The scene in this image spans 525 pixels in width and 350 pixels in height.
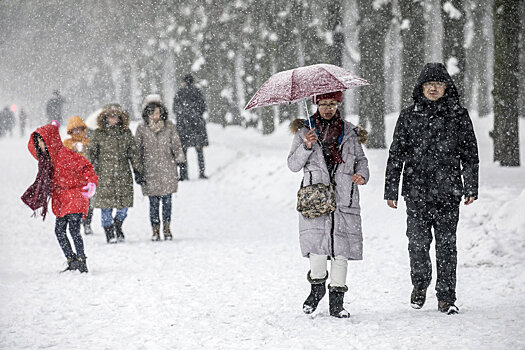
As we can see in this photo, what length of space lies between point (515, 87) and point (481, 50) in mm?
14616

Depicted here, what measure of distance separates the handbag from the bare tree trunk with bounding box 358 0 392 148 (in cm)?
1085

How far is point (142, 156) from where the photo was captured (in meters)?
9.20

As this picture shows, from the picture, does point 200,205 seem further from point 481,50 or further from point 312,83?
point 481,50

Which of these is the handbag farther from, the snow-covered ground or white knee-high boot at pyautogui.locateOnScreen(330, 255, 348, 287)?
the snow-covered ground

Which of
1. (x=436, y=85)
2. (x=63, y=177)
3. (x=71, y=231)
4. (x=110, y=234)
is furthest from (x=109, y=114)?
(x=436, y=85)

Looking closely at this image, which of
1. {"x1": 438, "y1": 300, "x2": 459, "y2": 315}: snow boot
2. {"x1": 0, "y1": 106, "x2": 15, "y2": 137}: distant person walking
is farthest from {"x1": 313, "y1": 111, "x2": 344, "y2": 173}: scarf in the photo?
{"x1": 0, "y1": 106, "x2": 15, "y2": 137}: distant person walking

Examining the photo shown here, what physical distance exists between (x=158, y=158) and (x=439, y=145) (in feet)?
17.4

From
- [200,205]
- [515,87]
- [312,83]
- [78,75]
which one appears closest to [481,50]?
[515,87]

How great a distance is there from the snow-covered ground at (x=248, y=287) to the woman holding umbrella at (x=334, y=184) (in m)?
0.36

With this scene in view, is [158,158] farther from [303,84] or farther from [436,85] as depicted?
[436,85]

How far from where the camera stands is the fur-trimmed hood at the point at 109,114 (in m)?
8.82

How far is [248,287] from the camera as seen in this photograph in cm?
628

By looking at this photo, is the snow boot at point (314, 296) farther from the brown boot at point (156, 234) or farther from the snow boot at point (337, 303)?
the brown boot at point (156, 234)

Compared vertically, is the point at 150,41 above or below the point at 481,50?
above
